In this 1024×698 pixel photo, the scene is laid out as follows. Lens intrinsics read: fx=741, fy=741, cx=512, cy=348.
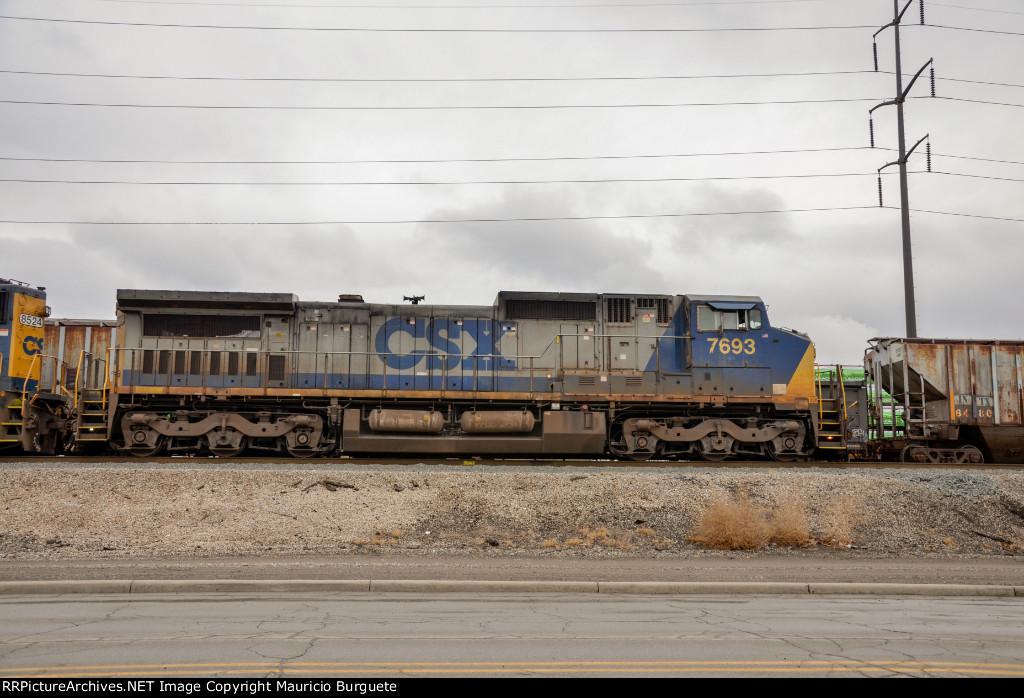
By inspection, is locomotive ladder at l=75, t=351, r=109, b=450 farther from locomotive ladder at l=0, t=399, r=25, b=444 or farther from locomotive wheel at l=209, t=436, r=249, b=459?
locomotive wheel at l=209, t=436, r=249, b=459

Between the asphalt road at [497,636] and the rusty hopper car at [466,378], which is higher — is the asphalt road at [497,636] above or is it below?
below

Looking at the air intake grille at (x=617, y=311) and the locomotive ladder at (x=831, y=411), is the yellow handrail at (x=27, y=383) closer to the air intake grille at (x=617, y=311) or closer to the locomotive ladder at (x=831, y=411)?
the air intake grille at (x=617, y=311)

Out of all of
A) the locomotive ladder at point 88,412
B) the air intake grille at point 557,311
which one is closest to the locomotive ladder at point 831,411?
the air intake grille at point 557,311

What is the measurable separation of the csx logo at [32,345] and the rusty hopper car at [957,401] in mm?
20973

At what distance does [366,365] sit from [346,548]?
7157 millimetres

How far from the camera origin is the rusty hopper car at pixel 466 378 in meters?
16.3

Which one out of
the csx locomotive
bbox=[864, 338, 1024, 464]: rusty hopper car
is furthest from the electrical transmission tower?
the csx locomotive

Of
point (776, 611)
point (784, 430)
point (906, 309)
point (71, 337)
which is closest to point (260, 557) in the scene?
point (776, 611)

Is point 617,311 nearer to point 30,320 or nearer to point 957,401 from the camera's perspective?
point 957,401

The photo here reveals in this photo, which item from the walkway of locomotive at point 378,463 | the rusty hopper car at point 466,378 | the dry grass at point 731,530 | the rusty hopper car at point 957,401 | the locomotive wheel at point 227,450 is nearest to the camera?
the dry grass at point 731,530

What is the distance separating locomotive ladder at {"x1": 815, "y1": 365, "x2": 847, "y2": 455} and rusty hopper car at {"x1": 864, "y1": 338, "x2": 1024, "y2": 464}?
248 centimetres

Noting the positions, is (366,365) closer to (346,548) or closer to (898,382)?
(346,548)

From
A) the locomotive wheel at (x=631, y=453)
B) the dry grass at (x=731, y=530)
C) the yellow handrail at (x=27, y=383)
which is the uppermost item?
the yellow handrail at (x=27, y=383)

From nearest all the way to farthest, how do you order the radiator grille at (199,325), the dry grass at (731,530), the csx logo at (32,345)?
1. the dry grass at (731,530)
2. the radiator grille at (199,325)
3. the csx logo at (32,345)
